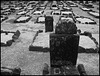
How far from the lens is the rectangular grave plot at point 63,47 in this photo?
245 inches

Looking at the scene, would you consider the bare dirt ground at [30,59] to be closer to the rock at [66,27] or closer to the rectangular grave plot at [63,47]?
the rectangular grave plot at [63,47]

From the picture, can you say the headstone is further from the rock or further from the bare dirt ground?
the rock

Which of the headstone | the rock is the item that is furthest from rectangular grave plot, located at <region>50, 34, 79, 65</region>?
the headstone

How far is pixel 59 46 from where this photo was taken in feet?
21.3

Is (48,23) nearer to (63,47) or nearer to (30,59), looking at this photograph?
(30,59)

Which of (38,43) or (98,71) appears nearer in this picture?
(98,71)

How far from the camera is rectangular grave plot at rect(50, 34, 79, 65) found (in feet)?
20.5

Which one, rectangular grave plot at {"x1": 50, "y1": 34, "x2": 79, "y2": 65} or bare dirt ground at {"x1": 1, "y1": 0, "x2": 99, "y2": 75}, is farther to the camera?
bare dirt ground at {"x1": 1, "y1": 0, "x2": 99, "y2": 75}

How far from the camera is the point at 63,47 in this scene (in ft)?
21.4

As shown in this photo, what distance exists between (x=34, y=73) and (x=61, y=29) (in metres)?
2.89

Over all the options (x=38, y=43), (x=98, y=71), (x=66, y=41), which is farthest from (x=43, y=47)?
(x=98, y=71)

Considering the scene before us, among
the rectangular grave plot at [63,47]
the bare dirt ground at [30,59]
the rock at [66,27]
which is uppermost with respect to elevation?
the rock at [66,27]

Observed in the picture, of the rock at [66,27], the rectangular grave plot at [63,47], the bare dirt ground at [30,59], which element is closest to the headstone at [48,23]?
the bare dirt ground at [30,59]

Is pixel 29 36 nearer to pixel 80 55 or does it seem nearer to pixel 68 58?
pixel 80 55
